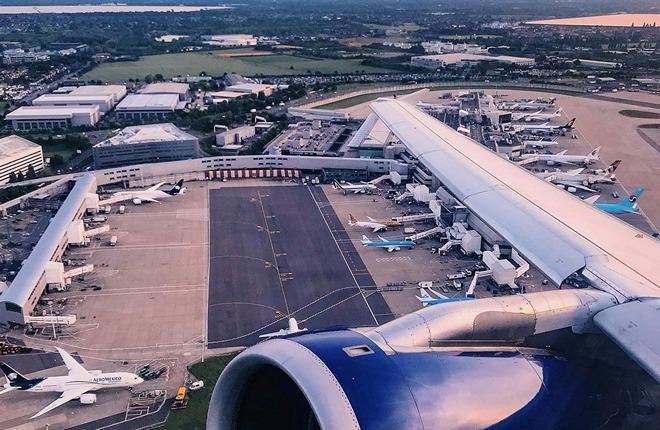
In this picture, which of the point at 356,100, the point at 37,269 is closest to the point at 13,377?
the point at 37,269

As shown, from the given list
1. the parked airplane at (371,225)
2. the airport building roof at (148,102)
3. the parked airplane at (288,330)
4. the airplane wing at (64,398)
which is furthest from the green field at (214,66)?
the airplane wing at (64,398)

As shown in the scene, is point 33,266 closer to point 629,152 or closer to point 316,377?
point 316,377

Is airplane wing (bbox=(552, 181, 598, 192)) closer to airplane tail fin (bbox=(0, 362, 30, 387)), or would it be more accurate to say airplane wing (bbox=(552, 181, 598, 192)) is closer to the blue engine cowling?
the blue engine cowling

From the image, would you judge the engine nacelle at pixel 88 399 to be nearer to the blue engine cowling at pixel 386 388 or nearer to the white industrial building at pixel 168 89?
the blue engine cowling at pixel 386 388

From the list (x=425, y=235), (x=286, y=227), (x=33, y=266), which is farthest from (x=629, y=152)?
(x=33, y=266)

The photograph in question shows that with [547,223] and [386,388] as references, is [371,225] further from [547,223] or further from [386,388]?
[386,388]
